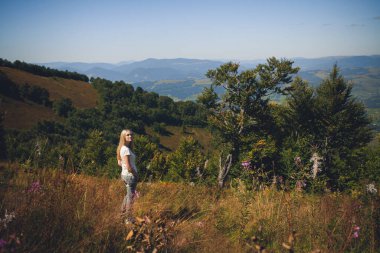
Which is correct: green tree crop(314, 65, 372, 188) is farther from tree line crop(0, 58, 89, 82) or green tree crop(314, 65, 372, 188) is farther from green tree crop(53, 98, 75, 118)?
tree line crop(0, 58, 89, 82)

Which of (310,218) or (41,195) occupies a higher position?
(41,195)

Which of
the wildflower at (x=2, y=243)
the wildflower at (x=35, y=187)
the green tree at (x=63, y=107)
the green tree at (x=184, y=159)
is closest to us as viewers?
the wildflower at (x=2, y=243)

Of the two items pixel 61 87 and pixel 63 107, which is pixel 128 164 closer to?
pixel 63 107

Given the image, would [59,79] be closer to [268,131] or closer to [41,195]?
[268,131]

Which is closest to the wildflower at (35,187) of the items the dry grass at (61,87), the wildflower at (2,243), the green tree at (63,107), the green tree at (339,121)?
the wildflower at (2,243)

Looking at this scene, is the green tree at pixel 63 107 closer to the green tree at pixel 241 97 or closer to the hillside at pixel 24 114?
the hillside at pixel 24 114

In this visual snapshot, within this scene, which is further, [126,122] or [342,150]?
[126,122]

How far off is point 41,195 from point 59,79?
139 metres

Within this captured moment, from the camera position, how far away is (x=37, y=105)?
97.0 meters

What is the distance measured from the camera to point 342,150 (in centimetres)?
2523

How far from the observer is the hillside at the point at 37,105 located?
8300 centimetres

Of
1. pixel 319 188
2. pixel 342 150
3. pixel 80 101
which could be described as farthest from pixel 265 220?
pixel 80 101

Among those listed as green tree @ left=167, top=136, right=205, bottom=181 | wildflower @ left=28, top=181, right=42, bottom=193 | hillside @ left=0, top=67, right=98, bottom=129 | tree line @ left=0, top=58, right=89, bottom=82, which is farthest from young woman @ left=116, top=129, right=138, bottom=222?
tree line @ left=0, top=58, right=89, bottom=82

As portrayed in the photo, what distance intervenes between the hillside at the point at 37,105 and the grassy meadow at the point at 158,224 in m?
81.4
